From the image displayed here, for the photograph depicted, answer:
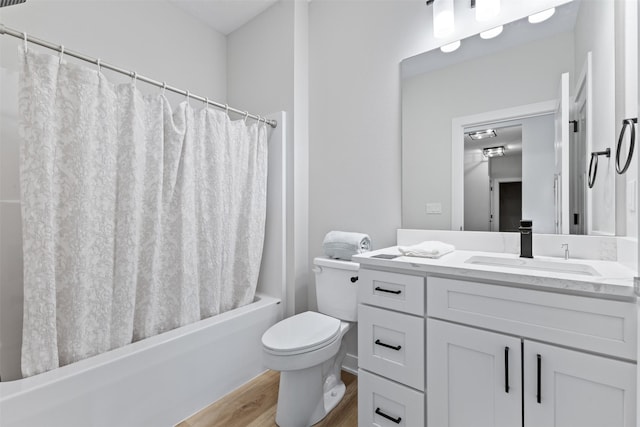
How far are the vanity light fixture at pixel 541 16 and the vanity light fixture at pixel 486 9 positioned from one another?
0.52 ft

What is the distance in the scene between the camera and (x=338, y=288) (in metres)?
1.78

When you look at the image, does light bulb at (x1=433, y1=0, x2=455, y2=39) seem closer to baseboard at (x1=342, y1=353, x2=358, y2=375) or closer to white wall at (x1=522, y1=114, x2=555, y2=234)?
white wall at (x1=522, y1=114, x2=555, y2=234)

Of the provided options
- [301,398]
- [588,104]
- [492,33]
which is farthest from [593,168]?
[301,398]

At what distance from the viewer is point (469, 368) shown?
1.04 meters

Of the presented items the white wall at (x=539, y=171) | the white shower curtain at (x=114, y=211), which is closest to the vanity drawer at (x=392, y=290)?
the white wall at (x=539, y=171)

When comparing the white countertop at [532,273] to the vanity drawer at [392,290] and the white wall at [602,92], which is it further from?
the white wall at [602,92]

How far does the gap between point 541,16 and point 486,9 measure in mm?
244

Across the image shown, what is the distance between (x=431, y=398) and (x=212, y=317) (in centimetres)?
124

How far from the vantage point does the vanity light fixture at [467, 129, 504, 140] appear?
1.52m

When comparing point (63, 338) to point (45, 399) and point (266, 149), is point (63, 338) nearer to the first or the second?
point (45, 399)

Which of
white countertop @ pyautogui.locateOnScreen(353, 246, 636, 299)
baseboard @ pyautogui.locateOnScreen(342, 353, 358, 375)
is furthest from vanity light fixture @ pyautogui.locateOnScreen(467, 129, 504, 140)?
baseboard @ pyautogui.locateOnScreen(342, 353, 358, 375)

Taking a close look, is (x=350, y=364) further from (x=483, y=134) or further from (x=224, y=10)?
(x=224, y=10)

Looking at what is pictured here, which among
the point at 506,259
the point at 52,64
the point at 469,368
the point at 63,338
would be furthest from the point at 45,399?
the point at 506,259

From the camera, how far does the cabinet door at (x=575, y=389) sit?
31.6 inches
